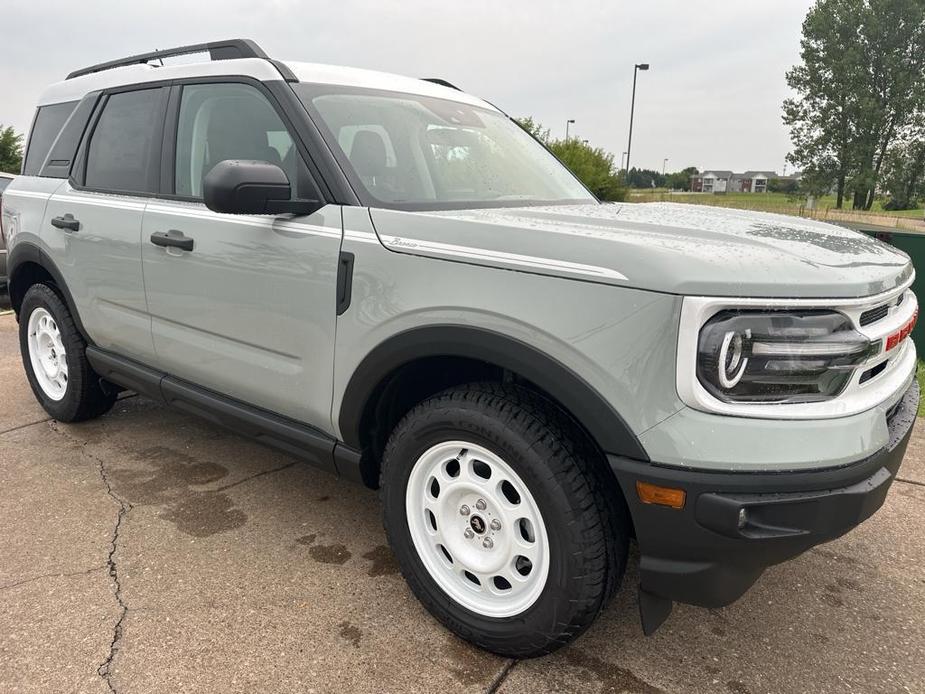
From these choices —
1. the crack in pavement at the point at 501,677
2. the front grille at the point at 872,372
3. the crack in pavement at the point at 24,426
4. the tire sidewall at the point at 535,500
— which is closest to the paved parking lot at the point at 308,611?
the crack in pavement at the point at 501,677

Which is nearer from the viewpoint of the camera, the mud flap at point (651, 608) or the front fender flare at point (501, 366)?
the front fender flare at point (501, 366)

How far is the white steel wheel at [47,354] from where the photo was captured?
411cm

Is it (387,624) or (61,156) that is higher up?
(61,156)

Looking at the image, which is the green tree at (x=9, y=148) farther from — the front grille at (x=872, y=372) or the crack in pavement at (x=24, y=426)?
the front grille at (x=872, y=372)

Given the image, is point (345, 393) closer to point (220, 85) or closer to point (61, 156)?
point (220, 85)

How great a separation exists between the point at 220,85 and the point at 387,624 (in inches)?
88.5

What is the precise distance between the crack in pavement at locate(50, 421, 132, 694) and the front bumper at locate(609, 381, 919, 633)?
1619 millimetres

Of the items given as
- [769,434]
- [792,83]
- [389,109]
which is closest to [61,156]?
[389,109]

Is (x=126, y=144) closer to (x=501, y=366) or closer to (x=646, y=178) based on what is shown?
(x=501, y=366)

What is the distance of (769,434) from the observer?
65.9 inches

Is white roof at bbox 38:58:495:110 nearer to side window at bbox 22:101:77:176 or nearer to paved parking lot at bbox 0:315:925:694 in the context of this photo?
side window at bbox 22:101:77:176

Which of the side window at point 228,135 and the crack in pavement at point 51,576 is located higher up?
the side window at point 228,135

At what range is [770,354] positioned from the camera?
5.56ft

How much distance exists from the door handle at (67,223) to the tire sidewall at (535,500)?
2.35 m
